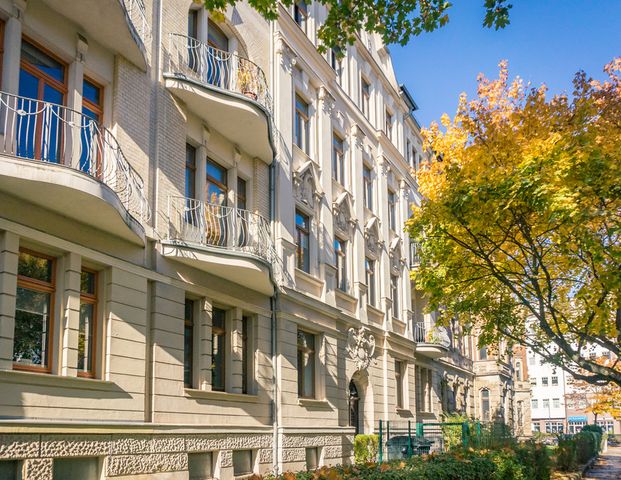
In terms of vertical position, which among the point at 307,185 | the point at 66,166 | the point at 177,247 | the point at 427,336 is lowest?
the point at 427,336

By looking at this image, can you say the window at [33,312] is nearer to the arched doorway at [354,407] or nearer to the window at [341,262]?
the window at [341,262]

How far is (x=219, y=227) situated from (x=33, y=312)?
5711 mm

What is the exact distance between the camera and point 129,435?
508 inches

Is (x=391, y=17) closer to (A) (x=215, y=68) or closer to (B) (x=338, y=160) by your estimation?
(A) (x=215, y=68)

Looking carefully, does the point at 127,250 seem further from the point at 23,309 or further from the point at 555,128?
the point at 555,128

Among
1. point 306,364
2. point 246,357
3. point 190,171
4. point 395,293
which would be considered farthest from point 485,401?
point 190,171

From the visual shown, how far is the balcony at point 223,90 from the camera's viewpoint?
1583cm

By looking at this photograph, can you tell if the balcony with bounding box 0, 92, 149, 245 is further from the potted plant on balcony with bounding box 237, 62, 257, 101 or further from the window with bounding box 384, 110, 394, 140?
the window with bounding box 384, 110, 394, 140

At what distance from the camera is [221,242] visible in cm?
1684

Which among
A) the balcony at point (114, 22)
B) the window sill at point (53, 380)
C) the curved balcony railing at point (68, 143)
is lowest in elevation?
the window sill at point (53, 380)

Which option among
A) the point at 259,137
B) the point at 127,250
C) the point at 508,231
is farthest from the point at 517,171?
the point at 127,250

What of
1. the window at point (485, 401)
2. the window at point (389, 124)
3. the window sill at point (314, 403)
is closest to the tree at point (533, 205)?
the window sill at point (314, 403)

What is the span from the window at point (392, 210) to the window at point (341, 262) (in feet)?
20.3

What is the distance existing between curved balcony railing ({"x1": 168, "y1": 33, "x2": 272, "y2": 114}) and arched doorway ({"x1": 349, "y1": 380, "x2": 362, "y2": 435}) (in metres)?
11.1
